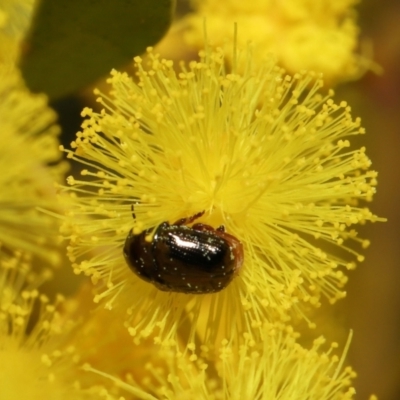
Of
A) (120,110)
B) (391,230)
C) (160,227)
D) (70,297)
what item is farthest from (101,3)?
(391,230)

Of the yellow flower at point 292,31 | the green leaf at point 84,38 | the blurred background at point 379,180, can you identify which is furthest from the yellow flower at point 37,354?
the yellow flower at point 292,31

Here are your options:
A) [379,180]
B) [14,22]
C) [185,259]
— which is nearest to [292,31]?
[379,180]

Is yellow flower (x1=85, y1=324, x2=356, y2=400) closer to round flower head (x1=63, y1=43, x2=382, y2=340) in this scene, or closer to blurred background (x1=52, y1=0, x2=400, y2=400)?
round flower head (x1=63, y1=43, x2=382, y2=340)

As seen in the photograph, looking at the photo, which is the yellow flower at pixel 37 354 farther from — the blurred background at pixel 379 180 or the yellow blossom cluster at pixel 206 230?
the blurred background at pixel 379 180

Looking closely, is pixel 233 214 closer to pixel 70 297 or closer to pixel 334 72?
pixel 70 297

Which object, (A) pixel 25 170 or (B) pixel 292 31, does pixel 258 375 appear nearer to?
(A) pixel 25 170

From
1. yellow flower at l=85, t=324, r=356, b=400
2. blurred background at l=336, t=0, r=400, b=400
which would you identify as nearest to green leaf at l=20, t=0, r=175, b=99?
yellow flower at l=85, t=324, r=356, b=400
